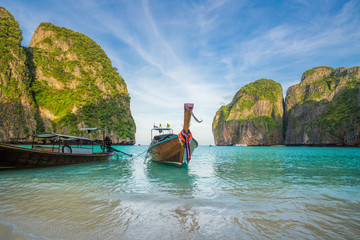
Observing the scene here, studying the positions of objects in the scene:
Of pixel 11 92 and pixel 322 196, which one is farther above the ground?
pixel 11 92

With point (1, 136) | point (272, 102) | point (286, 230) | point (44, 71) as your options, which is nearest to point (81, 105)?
point (44, 71)

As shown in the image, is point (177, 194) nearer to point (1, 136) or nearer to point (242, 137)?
point (1, 136)

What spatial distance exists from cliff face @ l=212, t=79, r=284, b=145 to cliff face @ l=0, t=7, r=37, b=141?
11463 centimetres

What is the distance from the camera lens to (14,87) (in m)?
56.2

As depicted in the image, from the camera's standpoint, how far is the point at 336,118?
8788cm

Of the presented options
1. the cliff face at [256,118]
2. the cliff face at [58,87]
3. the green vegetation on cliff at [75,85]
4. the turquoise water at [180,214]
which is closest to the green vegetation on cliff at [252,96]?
the cliff face at [256,118]

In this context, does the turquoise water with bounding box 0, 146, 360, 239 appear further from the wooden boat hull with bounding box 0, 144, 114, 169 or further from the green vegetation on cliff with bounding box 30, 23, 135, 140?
the green vegetation on cliff with bounding box 30, 23, 135, 140

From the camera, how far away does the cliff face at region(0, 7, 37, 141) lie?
170ft

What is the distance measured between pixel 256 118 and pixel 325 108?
3830 centimetres

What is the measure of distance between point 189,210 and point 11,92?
234 ft

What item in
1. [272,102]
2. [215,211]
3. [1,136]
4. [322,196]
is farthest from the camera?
[272,102]

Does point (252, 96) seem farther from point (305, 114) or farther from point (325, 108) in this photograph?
point (325, 108)

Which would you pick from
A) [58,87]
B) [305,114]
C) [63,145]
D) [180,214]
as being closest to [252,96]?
[305,114]

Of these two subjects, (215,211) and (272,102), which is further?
(272,102)
